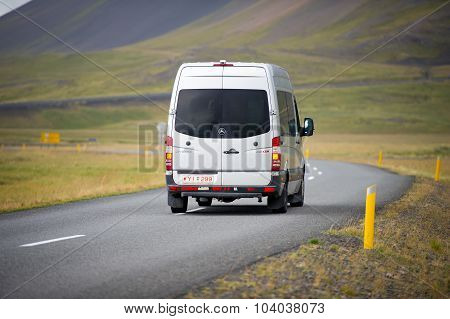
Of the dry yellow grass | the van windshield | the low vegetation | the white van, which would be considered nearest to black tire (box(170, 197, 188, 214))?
the white van

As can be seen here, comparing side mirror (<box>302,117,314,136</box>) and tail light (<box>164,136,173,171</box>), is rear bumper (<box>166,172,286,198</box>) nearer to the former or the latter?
tail light (<box>164,136,173,171</box>)

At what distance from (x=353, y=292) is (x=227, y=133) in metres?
7.36

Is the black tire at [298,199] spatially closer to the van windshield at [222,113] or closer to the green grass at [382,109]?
the van windshield at [222,113]

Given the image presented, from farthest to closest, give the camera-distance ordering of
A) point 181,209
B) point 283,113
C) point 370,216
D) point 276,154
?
point 181,209
point 283,113
point 276,154
point 370,216

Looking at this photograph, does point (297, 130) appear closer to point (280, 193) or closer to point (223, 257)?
point (280, 193)

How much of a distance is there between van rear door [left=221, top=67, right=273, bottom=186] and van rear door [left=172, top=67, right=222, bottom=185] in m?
0.17

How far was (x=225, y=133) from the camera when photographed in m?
15.8

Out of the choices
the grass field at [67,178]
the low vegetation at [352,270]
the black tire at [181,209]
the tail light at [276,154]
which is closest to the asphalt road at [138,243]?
the black tire at [181,209]

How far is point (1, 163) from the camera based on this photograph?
4928cm

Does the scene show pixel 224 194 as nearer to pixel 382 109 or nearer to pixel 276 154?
pixel 276 154

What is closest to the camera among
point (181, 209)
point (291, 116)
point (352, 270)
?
point (352, 270)

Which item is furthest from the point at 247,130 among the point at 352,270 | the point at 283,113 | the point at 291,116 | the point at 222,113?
the point at 352,270

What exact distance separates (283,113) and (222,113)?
133 centimetres

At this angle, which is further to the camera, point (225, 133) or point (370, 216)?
point (225, 133)
